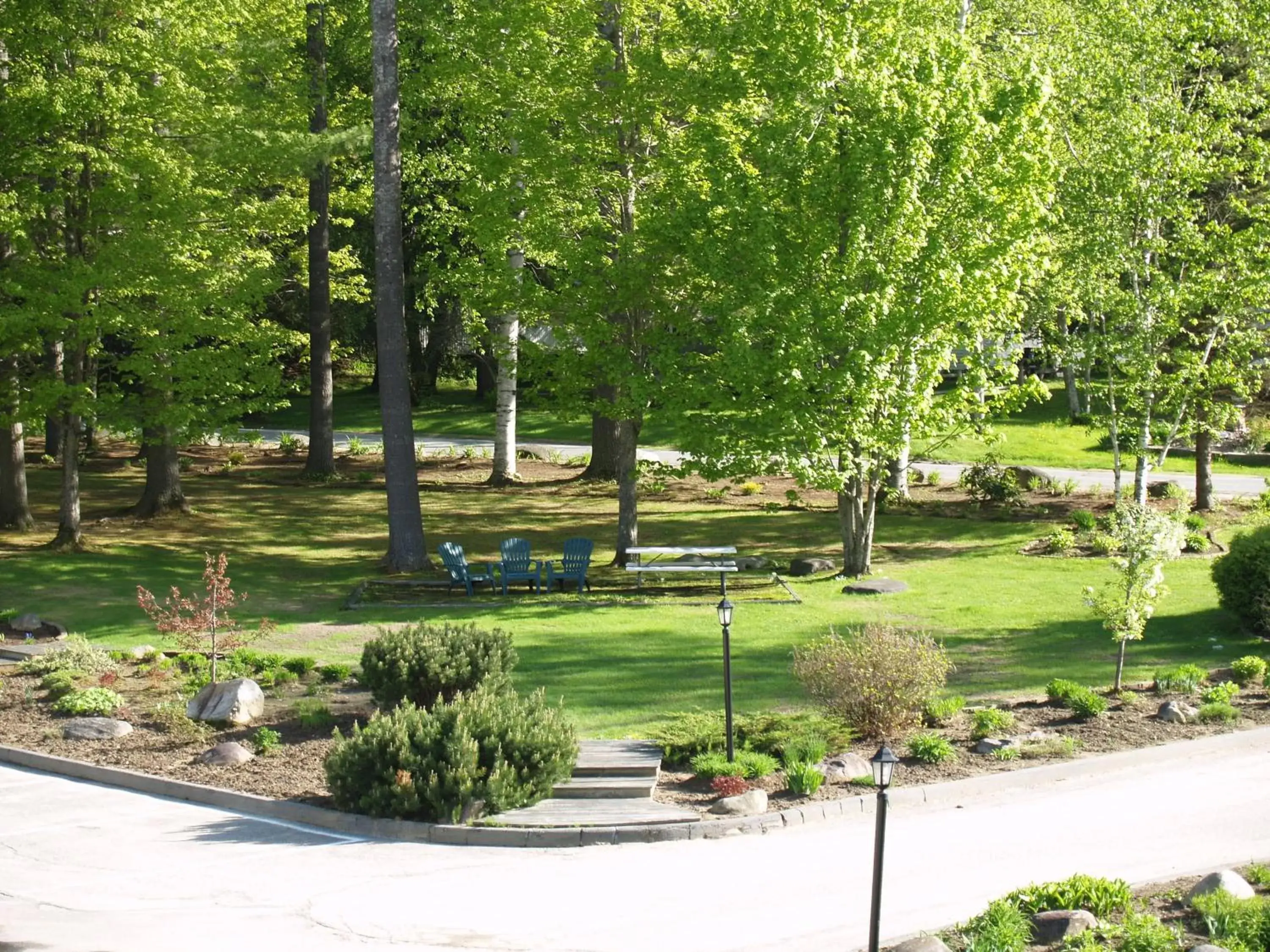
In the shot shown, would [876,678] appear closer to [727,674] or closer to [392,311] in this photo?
[727,674]

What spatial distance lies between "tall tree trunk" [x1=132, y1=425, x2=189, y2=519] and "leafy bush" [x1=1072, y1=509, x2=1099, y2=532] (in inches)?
738

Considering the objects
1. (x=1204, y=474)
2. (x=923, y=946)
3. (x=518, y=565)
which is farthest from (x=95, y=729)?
(x=1204, y=474)

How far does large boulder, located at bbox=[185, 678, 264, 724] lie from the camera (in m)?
14.5

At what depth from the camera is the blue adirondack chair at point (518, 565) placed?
21828 millimetres

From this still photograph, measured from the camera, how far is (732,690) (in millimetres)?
15469

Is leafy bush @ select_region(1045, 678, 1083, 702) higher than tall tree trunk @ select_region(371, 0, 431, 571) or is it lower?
lower

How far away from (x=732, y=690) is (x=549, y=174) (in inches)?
455

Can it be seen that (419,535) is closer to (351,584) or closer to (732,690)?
(351,584)

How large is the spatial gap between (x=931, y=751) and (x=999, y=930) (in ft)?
15.1

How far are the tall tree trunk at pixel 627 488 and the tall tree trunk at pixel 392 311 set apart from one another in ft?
11.6

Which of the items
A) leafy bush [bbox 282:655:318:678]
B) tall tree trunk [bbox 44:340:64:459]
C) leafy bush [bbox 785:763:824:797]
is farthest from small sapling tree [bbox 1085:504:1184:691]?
tall tree trunk [bbox 44:340:64:459]

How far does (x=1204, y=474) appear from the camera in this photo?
27969 millimetres

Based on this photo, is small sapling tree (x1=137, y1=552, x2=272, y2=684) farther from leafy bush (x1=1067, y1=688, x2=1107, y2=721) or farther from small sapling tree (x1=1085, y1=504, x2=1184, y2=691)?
small sapling tree (x1=1085, y1=504, x2=1184, y2=691)

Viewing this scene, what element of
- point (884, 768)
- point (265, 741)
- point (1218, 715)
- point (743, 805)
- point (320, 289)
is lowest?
point (265, 741)
